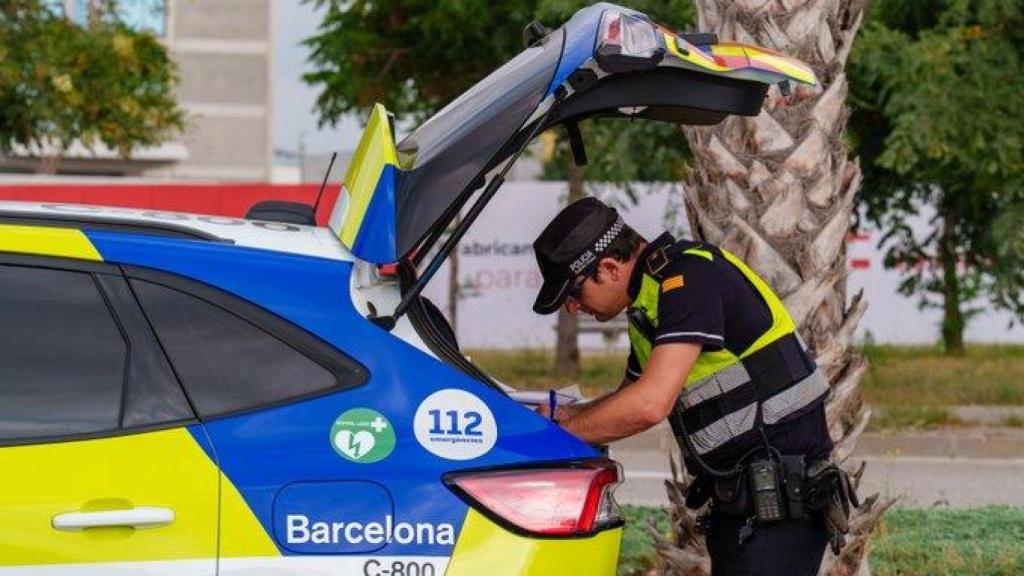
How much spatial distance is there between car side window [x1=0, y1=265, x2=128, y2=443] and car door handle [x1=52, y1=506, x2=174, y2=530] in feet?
0.58

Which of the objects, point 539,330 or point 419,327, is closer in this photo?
point 419,327

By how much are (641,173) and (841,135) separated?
11052 millimetres

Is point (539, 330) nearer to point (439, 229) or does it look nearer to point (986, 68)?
point (986, 68)

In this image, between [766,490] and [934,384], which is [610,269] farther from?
[934,384]

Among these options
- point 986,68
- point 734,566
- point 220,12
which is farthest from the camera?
point 220,12

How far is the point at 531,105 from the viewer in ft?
13.8

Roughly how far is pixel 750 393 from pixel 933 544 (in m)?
3.79

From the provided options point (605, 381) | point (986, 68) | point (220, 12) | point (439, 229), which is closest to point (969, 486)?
point (986, 68)

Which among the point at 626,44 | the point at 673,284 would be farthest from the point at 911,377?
the point at 626,44

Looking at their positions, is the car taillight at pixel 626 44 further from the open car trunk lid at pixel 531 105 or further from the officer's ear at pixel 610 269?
the officer's ear at pixel 610 269

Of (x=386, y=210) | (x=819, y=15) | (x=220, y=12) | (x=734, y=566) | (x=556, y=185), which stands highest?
(x=220, y=12)

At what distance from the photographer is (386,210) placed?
13.3 ft

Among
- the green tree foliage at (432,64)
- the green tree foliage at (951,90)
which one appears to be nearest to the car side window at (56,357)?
the green tree foliage at (951,90)

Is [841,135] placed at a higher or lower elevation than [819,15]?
lower
